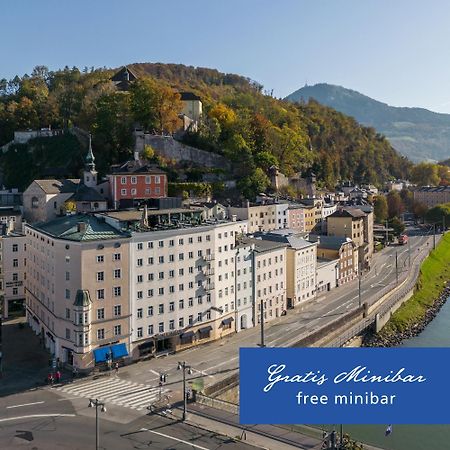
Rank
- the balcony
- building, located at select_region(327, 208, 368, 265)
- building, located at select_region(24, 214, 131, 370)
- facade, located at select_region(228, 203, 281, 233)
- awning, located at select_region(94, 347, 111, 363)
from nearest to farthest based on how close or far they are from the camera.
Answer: building, located at select_region(24, 214, 131, 370), awning, located at select_region(94, 347, 111, 363), the balcony, facade, located at select_region(228, 203, 281, 233), building, located at select_region(327, 208, 368, 265)

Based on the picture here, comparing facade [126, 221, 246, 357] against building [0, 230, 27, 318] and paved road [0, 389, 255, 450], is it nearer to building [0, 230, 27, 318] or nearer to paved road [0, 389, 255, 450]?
paved road [0, 389, 255, 450]

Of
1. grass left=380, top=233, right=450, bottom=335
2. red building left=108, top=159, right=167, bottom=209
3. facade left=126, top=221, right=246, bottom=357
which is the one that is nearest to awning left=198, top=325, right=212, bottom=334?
facade left=126, top=221, right=246, bottom=357

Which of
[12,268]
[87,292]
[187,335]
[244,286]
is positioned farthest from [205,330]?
[12,268]

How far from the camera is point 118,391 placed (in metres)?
40.1

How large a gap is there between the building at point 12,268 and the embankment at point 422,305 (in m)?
40.2

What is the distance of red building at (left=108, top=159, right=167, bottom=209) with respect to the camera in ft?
244

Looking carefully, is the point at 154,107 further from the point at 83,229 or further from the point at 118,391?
the point at 118,391

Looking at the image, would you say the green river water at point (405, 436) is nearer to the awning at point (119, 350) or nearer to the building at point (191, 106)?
the awning at point (119, 350)

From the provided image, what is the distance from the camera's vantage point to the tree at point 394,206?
489ft

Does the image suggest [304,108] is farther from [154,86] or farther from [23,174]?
[23,174]

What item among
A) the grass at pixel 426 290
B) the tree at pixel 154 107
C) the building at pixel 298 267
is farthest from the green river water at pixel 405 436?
the tree at pixel 154 107

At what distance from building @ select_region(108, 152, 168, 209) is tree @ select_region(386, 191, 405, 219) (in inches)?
3504

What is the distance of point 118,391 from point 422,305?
5387 cm

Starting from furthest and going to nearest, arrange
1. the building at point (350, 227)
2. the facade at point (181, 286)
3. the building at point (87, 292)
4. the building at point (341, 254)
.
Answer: the building at point (350, 227)
the building at point (341, 254)
the facade at point (181, 286)
the building at point (87, 292)
